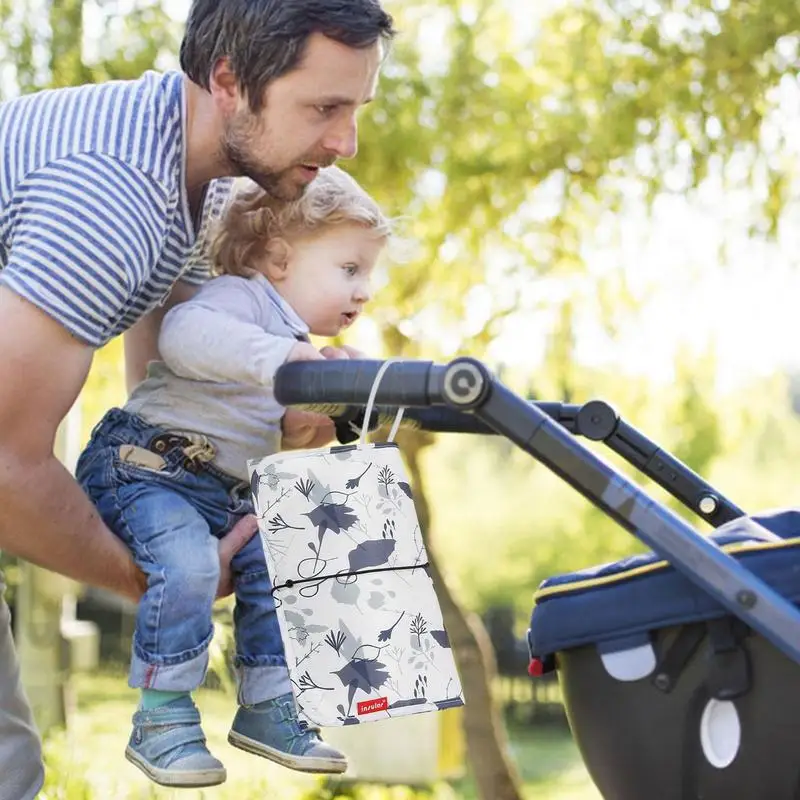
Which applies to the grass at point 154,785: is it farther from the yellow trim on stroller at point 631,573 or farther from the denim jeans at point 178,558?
the yellow trim on stroller at point 631,573

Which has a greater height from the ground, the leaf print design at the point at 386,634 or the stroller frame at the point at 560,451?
the stroller frame at the point at 560,451

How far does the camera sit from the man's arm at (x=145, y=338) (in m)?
2.21

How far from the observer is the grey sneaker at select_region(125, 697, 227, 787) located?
1898 millimetres

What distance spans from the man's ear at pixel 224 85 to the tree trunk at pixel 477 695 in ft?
13.1

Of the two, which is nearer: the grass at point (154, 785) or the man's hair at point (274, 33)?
the man's hair at point (274, 33)

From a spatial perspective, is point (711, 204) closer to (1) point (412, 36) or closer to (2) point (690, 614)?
(1) point (412, 36)

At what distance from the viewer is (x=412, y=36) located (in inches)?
212

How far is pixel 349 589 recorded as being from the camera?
Answer: 183 centimetres

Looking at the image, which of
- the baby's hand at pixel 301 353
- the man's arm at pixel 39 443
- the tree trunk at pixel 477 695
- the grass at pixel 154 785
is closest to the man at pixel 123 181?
the man's arm at pixel 39 443

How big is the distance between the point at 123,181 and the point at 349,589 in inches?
23.1

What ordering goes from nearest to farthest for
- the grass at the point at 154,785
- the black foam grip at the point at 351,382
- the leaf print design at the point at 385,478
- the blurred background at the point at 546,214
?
the black foam grip at the point at 351,382 → the leaf print design at the point at 385,478 → the grass at the point at 154,785 → the blurred background at the point at 546,214

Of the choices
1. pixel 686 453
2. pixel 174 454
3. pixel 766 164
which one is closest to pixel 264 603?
pixel 174 454

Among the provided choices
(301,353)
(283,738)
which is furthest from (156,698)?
(301,353)

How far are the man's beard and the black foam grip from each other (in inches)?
13.6
